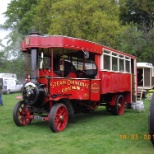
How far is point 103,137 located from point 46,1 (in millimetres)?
20292

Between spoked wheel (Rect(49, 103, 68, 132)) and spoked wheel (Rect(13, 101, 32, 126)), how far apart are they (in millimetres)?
1059

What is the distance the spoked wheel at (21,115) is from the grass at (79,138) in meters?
0.17

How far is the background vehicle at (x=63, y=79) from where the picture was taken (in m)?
7.55

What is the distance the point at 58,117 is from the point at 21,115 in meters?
1.38

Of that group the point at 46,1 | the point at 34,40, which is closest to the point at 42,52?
the point at 34,40

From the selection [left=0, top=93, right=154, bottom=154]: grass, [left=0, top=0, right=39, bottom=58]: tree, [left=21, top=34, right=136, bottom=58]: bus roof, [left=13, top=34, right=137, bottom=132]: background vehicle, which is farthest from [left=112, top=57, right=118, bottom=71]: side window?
[left=0, top=0, right=39, bottom=58]: tree

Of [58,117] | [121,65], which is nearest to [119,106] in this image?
[121,65]

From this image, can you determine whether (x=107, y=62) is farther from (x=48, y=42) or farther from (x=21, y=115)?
(x=21, y=115)

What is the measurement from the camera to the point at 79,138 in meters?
6.71

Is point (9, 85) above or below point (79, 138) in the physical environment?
above

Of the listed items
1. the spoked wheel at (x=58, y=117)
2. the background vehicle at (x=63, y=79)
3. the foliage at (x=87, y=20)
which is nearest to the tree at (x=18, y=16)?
the foliage at (x=87, y=20)

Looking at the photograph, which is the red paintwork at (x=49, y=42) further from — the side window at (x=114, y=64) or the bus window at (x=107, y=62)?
the side window at (x=114, y=64)

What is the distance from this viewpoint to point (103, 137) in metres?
6.73

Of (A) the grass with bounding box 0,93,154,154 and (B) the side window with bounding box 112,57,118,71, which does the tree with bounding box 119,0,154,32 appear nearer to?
(B) the side window with bounding box 112,57,118,71
